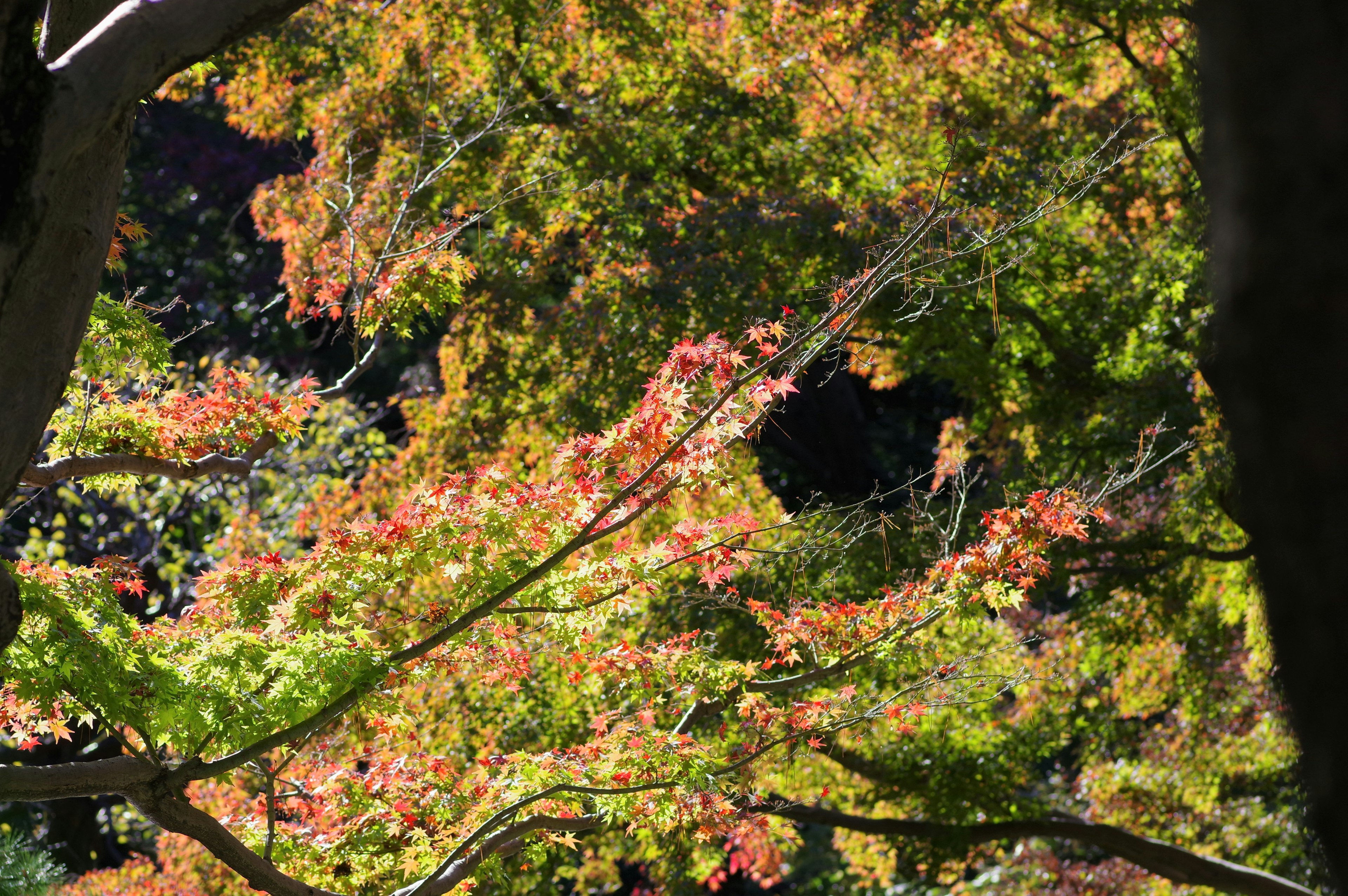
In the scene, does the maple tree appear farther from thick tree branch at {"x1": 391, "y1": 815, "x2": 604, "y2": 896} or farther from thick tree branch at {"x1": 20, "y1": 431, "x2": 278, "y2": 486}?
thick tree branch at {"x1": 391, "y1": 815, "x2": 604, "y2": 896}

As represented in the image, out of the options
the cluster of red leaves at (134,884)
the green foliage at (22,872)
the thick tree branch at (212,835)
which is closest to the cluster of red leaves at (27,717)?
the thick tree branch at (212,835)

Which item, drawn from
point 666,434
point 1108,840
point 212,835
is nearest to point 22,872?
point 212,835

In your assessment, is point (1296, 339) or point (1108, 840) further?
point (1108, 840)

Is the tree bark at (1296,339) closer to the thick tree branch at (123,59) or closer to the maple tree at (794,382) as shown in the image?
the thick tree branch at (123,59)

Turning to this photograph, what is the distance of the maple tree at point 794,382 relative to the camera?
513cm

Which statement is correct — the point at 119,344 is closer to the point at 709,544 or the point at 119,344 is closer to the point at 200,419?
the point at 200,419

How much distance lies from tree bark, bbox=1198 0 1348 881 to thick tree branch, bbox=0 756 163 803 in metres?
3.03

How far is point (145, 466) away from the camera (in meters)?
4.29

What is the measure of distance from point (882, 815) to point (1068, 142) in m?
5.24

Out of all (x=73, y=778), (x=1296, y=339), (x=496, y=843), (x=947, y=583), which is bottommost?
(x=947, y=583)

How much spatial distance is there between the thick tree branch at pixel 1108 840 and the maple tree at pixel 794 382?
0.04 m

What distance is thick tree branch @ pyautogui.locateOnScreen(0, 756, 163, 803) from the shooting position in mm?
3012

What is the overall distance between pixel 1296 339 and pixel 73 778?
10.8 ft

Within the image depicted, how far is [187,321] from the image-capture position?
16.1 meters
